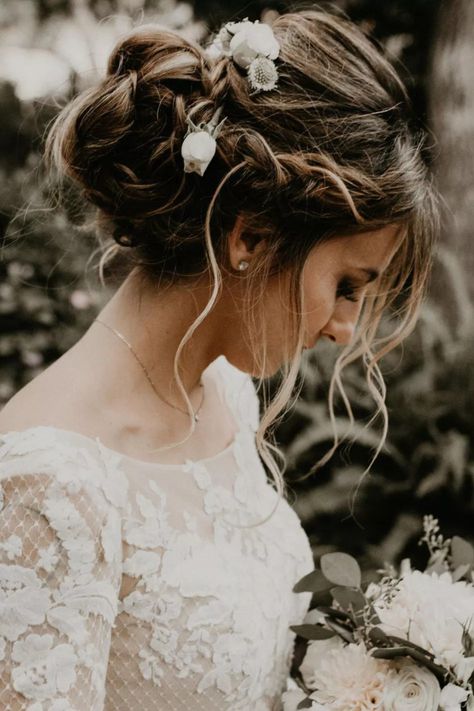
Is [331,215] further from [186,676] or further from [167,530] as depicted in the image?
[186,676]

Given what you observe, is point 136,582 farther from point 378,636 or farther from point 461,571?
point 461,571

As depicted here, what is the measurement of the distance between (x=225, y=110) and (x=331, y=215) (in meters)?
0.29

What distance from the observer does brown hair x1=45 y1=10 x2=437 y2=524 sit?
65.0 inches

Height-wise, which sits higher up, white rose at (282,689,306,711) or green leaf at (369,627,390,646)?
green leaf at (369,627,390,646)

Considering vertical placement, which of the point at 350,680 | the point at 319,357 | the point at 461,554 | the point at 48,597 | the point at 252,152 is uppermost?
the point at 252,152

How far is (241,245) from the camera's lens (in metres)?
1.76

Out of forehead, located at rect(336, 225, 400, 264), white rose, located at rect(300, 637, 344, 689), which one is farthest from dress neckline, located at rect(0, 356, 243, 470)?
forehead, located at rect(336, 225, 400, 264)

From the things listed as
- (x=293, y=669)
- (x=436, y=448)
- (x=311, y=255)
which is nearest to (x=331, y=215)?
(x=311, y=255)

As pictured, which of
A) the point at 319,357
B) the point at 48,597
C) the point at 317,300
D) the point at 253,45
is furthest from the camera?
the point at 319,357

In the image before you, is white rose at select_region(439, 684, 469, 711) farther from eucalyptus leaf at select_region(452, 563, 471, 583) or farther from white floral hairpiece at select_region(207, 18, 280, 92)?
white floral hairpiece at select_region(207, 18, 280, 92)

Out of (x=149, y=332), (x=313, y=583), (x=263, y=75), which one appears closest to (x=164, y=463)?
(x=149, y=332)

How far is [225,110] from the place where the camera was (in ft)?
5.52

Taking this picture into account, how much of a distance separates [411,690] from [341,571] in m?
0.29

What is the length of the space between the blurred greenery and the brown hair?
1.42m
